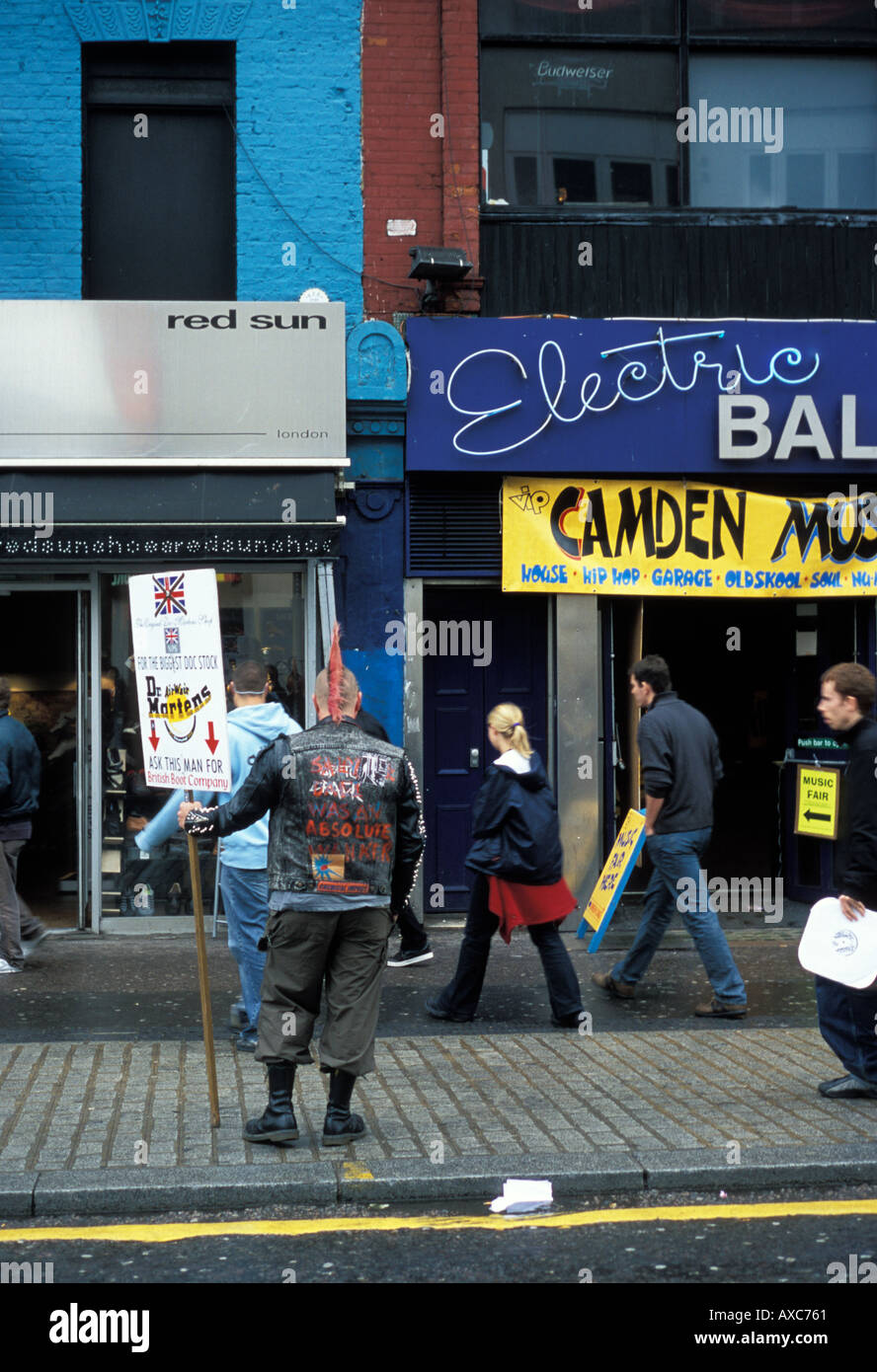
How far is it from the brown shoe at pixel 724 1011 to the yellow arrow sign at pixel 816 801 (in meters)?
1.09

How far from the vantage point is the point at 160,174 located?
12023 millimetres

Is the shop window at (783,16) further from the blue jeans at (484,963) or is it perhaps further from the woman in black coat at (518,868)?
the blue jeans at (484,963)

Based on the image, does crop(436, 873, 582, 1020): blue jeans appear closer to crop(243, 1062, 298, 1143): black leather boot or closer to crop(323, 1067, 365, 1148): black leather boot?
crop(323, 1067, 365, 1148): black leather boot

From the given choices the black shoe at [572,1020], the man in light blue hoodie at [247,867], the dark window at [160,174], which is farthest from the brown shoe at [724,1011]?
the dark window at [160,174]

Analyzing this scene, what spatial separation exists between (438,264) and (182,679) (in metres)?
5.87

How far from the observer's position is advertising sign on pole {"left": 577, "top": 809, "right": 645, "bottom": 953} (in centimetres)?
952

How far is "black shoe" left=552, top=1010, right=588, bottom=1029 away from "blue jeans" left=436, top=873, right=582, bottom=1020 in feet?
0.06

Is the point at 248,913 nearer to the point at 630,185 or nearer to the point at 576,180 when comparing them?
the point at 576,180

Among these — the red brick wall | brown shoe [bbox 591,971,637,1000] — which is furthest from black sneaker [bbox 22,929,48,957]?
the red brick wall

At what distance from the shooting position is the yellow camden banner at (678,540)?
38.8ft

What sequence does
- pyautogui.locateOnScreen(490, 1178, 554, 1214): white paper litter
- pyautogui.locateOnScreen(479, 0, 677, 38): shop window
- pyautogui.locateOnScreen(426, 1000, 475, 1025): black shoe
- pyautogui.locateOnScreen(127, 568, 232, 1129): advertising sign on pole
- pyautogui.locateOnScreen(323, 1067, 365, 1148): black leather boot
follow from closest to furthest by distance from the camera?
pyautogui.locateOnScreen(490, 1178, 554, 1214): white paper litter → pyautogui.locateOnScreen(323, 1067, 365, 1148): black leather boot → pyautogui.locateOnScreen(127, 568, 232, 1129): advertising sign on pole → pyautogui.locateOnScreen(426, 1000, 475, 1025): black shoe → pyautogui.locateOnScreen(479, 0, 677, 38): shop window

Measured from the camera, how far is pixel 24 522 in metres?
10.9

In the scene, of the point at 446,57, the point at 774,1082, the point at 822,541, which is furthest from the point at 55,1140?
the point at 446,57

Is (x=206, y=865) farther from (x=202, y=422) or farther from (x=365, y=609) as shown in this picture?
(x=202, y=422)
